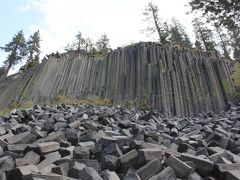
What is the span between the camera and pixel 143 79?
33.4 ft

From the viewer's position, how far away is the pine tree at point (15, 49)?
38625 millimetres

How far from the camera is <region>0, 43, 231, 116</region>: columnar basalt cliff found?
9.09 meters

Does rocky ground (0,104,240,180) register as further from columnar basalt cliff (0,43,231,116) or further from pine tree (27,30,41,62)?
pine tree (27,30,41,62)

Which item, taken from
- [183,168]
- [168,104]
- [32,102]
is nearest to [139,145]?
[183,168]

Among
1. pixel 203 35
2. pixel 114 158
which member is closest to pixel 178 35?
pixel 203 35

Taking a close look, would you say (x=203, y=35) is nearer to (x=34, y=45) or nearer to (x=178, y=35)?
(x=178, y=35)

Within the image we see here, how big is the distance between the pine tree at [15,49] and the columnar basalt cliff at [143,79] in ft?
88.6

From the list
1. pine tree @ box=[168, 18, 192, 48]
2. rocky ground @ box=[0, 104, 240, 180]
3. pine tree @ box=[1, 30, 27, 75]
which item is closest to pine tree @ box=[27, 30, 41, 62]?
pine tree @ box=[1, 30, 27, 75]

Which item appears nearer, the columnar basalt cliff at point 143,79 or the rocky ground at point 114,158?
the rocky ground at point 114,158

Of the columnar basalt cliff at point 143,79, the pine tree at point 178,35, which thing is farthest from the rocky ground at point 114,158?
the pine tree at point 178,35

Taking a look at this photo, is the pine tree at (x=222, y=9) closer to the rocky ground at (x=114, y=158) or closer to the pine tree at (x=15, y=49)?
the rocky ground at (x=114, y=158)

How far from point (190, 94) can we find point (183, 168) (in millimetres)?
7134

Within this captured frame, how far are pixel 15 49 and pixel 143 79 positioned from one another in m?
33.7

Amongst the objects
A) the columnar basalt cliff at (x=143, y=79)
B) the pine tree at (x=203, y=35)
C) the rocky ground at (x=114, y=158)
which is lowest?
the rocky ground at (x=114, y=158)
